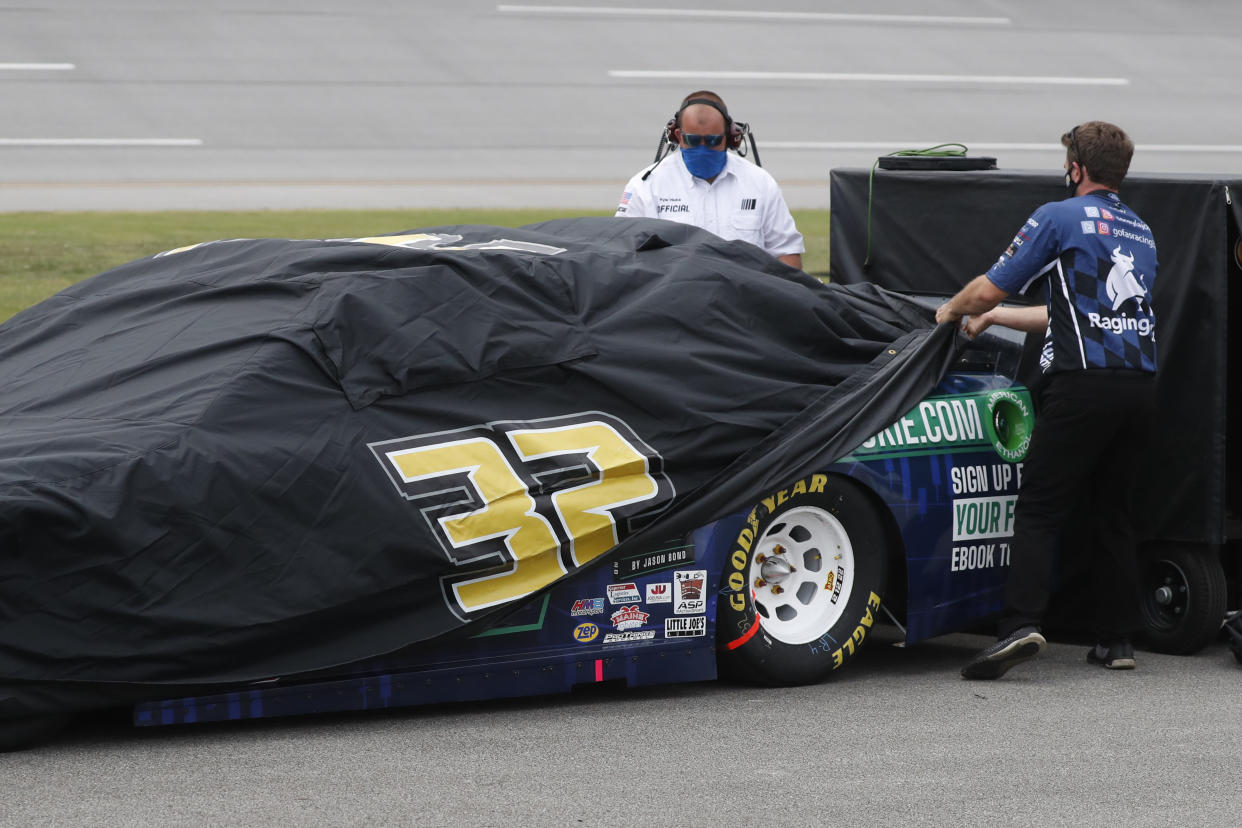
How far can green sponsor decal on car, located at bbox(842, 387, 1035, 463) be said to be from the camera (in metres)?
5.39

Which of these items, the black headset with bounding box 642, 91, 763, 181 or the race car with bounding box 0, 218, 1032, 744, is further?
the black headset with bounding box 642, 91, 763, 181

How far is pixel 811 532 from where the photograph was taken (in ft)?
Answer: 17.5

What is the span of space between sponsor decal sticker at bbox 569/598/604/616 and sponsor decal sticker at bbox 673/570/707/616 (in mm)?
257

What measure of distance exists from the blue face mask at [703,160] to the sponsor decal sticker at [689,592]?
8.09 feet

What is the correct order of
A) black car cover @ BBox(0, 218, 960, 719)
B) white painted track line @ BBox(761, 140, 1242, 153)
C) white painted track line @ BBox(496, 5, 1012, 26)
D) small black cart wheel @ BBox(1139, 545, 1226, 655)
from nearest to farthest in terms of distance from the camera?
black car cover @ BBox(0, 218, 960, 719), small black cart wheel @ BBox(1139, 545, 1226, 655), white painted track line @ BBox(761, 140, 1242, 153), white painted track line @ BBox(496, 5, 1012, 26)

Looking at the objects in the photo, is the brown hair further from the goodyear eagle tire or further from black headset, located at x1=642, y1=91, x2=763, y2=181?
black headset, located at x1=642, y1=91, x2=763, y2=181

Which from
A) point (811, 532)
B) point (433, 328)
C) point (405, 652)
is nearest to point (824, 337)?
point (811, 532)

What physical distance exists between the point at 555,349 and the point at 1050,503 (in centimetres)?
181

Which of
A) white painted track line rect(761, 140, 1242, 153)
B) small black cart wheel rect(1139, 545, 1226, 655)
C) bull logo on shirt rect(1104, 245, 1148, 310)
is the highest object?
white painted track line rect(761, 140, 1242, 153)

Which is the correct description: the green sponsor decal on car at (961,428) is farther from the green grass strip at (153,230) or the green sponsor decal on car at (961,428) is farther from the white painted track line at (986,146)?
the white painted track line at (986,146)

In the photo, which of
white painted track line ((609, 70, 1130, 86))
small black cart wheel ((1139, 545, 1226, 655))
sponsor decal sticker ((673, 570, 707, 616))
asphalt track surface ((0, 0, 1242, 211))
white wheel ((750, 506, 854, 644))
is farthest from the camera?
white painted track line ((609, 70, 1130, 86))

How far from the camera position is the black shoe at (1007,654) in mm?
5379

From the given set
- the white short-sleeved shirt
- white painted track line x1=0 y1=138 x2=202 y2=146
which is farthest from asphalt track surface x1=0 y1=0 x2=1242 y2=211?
the white short-sleeved shirt

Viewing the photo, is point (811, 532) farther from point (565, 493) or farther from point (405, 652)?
point (405, 652)
